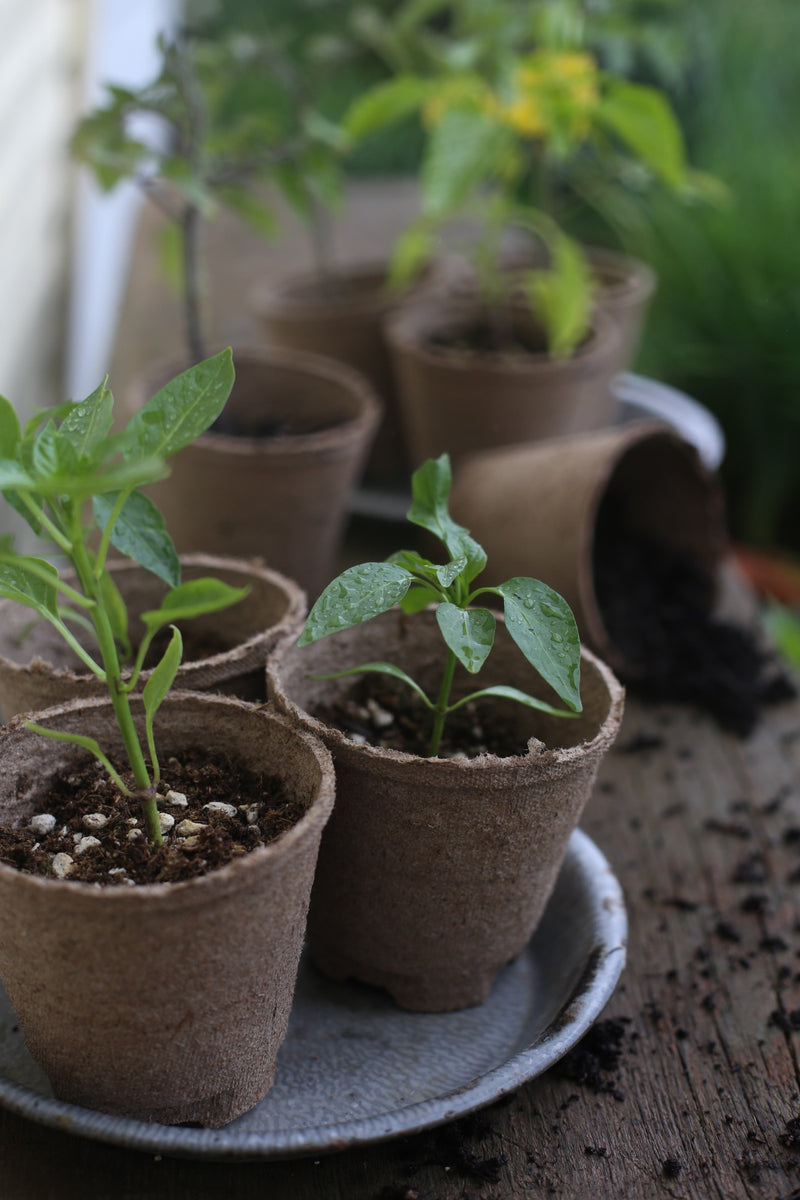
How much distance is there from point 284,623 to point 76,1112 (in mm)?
343

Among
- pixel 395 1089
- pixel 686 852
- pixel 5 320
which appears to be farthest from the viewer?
pixel 5 320

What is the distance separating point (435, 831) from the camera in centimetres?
68

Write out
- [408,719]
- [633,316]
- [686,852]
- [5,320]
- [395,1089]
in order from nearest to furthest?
[395,1089] < [408,719] < [686,852] < [5,320] < [633,316]

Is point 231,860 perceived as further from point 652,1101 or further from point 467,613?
point 652,1101

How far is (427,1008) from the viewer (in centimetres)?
78

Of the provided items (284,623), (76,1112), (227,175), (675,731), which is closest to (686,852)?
(675,731)

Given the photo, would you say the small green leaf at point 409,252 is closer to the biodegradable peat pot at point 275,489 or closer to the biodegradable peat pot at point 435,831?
the biodegradable peat pot at point 275,489

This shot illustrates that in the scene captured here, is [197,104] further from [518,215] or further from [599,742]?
[599,742]

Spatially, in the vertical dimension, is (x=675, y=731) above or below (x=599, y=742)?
below

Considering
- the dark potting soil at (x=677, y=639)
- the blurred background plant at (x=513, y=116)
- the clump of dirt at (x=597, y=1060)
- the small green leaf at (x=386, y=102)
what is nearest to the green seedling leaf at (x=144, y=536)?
the clump of dirt at (x=597, y=1060)

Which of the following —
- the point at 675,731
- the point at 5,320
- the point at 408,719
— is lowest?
the point at 675,731

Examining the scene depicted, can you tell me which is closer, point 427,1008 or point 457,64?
point 427,1008

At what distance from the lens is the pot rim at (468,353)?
135cm

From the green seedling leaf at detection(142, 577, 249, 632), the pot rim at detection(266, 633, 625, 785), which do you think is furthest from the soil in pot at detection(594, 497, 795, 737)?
the green seedling leaf at detection(142, 577, 249, 632)
